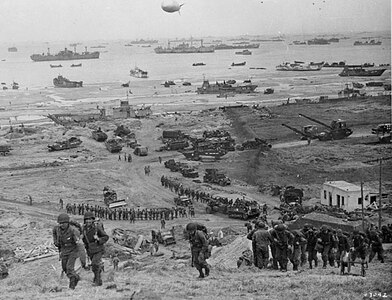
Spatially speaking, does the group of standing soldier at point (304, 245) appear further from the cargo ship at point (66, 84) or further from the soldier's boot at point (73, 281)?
the cargo ship at point (66, 84)

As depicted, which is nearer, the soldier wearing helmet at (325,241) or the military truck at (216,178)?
the soldier wearing helmet at (325,241)

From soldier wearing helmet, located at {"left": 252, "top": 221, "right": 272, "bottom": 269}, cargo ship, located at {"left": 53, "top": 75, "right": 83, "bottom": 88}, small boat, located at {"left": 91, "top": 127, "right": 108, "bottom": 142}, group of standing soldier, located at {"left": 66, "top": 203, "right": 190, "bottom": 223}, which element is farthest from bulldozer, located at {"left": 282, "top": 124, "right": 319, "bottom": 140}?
cargo ship, located at {"left": 53, "top": 75, "right": 83, "bottom": 88}

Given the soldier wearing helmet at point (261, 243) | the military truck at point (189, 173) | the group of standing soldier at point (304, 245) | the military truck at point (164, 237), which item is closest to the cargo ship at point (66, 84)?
the military truck at point (189, 173)

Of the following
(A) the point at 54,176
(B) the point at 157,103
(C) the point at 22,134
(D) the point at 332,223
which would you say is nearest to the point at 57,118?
(C) the point at 22,134

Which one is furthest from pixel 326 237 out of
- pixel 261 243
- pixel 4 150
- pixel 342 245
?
pixel 4 150

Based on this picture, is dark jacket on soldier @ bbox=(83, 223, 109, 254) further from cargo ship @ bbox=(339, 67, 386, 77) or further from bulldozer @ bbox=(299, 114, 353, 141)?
cargo ship @ bbox=(339, 67, 386, 77)

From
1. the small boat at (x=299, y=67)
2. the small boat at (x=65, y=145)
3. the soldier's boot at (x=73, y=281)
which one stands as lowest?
the small boat at (x=65, y=145)
